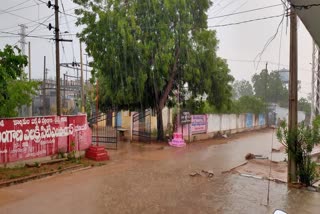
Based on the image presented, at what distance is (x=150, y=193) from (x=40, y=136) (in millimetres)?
5239

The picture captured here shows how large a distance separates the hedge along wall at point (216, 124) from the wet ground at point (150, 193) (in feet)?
30.7

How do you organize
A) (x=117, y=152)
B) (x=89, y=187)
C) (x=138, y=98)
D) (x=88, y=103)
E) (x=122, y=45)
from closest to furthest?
(x=89, y=187), (x=117, y=152), (x=122, y=45), (x=138, y=98), (x=88, y=103)

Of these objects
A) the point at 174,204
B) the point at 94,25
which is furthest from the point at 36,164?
the point at 94,25

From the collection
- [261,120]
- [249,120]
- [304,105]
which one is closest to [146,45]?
[249,120]

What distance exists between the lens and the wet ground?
717 centimetres

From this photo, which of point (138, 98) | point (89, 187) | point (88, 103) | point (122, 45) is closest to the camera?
point (89, 187)

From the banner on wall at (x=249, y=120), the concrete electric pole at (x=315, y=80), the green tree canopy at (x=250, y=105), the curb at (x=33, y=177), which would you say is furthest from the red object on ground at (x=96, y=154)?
A: the banner on wall at (x=249, y=120)

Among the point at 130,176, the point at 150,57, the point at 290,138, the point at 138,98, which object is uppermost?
the point at 150,57

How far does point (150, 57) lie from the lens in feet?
Answer: 60.1

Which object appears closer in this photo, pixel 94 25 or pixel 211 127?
pixel 94 25

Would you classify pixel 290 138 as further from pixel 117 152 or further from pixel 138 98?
pixel 138 98

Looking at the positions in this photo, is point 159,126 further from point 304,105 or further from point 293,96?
point 304,105

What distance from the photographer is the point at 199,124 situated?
22781 millimetres

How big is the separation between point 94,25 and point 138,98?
15.9ft
